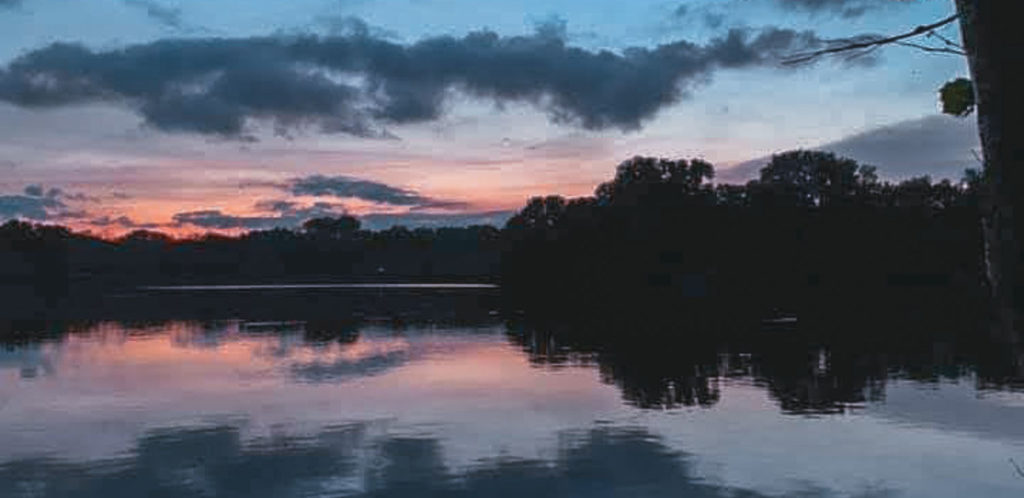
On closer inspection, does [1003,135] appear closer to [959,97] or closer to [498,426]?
[959,97]

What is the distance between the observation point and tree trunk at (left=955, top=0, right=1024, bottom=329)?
8.63 feet

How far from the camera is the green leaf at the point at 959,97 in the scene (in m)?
3.02

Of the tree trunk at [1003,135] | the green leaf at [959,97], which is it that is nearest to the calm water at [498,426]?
the green leaf at [959,97]

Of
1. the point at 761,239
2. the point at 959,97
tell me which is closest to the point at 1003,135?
the point at 959,97

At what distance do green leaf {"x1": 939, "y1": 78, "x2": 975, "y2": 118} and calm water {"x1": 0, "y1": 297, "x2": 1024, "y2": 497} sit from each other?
1814cm

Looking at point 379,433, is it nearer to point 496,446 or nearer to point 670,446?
point 496,446

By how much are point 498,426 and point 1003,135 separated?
27.0 m

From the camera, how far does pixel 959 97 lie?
3.03 m

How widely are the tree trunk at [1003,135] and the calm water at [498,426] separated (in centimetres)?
1841

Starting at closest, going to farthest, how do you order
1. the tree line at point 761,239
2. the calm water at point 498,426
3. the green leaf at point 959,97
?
1. the green leaf at point 959,97
2. the calm water at point 498,426
3. the tree line at point 761,239

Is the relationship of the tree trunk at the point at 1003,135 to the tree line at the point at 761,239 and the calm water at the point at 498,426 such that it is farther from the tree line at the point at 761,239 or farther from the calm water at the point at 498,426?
the tree line at the point at 761,239

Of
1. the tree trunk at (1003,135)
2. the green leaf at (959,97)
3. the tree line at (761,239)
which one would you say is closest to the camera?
the tree trunk at (1003,135)

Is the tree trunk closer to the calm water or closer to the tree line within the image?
the calm water

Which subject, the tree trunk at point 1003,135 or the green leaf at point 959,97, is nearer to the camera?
the tree trunk at point 1003,135
